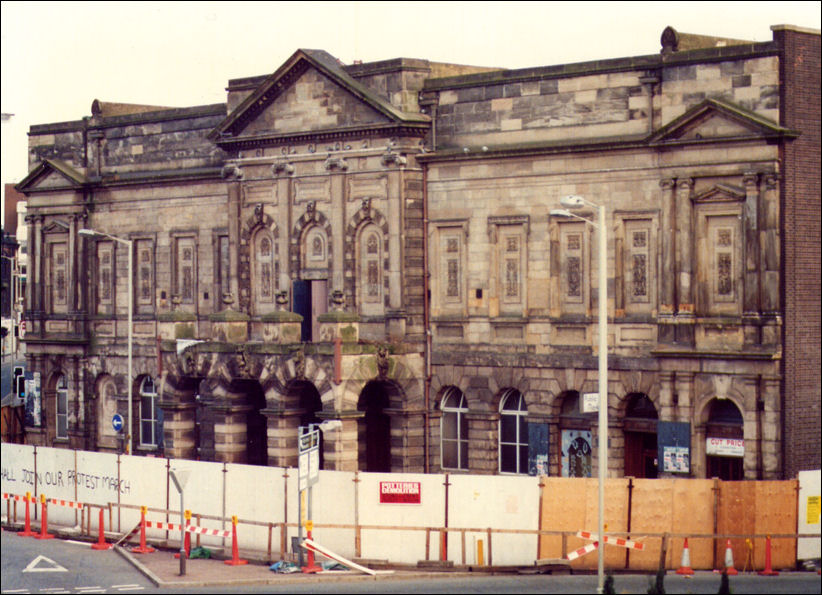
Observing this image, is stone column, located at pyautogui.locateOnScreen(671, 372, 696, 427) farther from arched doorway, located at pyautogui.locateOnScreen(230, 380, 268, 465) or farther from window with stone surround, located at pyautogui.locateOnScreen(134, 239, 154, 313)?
window with stone surround, located at pyautogui.locateOnScreen(134, 239, 154, 313)

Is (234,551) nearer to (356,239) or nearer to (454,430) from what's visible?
(454,430)

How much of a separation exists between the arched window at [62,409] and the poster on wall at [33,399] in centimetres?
76

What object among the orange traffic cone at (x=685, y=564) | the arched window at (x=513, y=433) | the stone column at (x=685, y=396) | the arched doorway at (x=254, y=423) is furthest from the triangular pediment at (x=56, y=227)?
the orange traffic cone at (x=685, y=564)

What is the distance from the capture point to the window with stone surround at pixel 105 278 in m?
72.7

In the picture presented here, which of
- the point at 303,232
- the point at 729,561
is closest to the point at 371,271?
the point at 303,232

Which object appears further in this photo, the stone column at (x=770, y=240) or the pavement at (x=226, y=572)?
the stone column at (x=770, y=240)

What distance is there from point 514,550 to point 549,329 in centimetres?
1255

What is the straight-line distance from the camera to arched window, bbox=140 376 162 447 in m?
70.8

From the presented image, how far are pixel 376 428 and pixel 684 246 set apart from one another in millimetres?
13276

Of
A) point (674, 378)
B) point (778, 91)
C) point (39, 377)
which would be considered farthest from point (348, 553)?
point (39, 377)

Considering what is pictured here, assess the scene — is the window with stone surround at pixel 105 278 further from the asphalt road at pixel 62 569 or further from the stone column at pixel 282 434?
the asphalt road at pixel 62 569

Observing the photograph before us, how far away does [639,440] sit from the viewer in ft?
183

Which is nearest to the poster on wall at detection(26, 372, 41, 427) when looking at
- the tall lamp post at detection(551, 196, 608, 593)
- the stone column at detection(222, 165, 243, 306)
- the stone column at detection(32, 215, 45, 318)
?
the stone column at detection(32, 215, 45, 318)

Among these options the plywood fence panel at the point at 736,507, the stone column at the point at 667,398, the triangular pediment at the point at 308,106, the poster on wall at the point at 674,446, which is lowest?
the plywood fence panel at the point at 736,507
